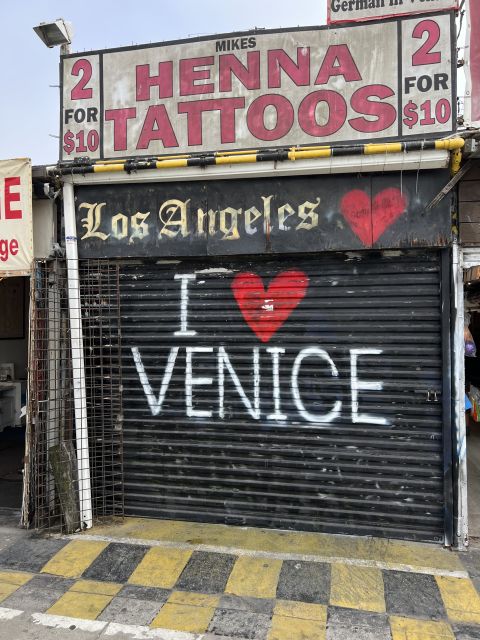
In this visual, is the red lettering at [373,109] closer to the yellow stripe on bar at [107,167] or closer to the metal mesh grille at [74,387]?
the yellow stripe on bar at [107,167]

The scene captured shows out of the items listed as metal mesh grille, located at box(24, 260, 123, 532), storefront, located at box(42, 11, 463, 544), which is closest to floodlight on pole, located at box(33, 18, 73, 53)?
storefront, located at box(42, 11, 463, 544)

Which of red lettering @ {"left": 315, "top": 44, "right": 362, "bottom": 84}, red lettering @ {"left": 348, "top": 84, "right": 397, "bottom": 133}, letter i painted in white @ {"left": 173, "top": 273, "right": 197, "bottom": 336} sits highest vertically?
red lettering @ {"left": 315, "top": 44, "right": 362, "bottom": 84}

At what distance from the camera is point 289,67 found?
4727 millimetres

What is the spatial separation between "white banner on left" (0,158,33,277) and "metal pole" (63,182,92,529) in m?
0.39

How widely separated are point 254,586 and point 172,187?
3892 mm

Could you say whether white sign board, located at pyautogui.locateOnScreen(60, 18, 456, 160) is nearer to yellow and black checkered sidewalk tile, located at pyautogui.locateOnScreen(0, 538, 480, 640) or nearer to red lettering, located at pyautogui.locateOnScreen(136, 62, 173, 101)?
red lettering, located at pyautogui.locateOnScreen(136, 62, 173, 101)

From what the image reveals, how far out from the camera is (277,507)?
4781 millimetres

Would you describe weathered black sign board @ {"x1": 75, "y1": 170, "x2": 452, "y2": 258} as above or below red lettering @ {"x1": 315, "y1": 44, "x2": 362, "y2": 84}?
below

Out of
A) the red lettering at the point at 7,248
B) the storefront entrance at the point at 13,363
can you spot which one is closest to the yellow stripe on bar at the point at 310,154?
the red lettering at the point at 7,248

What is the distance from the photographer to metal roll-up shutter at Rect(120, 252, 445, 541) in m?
4.57

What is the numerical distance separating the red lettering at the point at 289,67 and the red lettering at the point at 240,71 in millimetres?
146

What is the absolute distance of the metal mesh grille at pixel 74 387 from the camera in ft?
16.3

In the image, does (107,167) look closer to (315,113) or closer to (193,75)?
(193,75)

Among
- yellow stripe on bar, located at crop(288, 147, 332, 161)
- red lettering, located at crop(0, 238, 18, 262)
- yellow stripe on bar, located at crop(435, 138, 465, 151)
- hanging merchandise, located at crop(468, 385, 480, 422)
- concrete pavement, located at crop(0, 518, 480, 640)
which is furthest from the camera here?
hanging merchandise, located at crop(468, 385, 480, 422)
